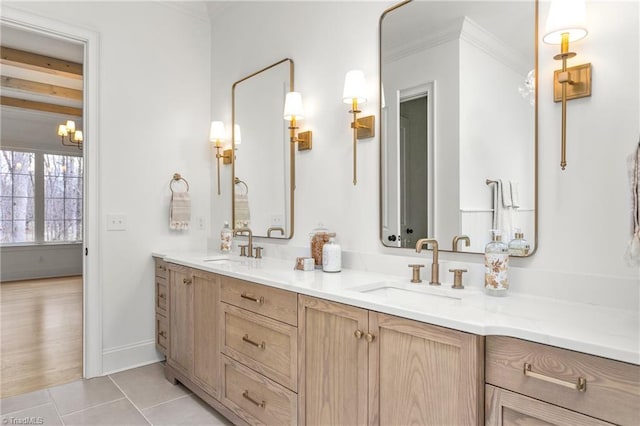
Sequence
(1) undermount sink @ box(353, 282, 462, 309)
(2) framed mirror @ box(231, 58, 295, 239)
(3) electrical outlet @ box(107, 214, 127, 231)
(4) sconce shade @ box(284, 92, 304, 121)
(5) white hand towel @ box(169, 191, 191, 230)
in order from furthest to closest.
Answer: (5) white hand towel @ box(169, 191, 191, 230) < (3) electrical outlet @ box(107, 214, 127, 231) < (2) framed mirror @ box(231, 58, 295, 239) < (4) sconce shade @ box(284, 92, 304, 121) < (1) undermount sink @ box(353, 282, 462, 309)

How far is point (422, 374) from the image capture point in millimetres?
1274

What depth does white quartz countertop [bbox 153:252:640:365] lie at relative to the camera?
1.01m

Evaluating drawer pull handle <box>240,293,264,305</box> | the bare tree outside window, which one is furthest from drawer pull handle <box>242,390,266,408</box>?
the bare tree outside window

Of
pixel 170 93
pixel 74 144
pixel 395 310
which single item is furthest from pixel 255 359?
pixel 74 144

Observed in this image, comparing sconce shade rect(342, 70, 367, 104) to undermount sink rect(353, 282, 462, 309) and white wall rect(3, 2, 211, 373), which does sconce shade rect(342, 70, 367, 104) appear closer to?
undermount sink rect(353, 282, 462, 309)

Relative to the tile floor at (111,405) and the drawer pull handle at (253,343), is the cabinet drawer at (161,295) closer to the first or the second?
the tile floor at (111,405)

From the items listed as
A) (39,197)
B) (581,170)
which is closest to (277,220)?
(581,170)

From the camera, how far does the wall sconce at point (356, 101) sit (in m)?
2.06

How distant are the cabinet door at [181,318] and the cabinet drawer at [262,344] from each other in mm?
432

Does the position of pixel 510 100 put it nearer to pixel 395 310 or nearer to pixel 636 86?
pixel 636 86

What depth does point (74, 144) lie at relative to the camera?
6.81 metres

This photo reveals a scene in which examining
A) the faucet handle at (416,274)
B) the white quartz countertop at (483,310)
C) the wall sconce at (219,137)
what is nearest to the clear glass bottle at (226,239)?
the wall sconce at (219,137)

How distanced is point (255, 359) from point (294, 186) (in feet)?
3.63

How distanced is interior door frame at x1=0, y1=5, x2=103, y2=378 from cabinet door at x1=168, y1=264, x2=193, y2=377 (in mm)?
558
